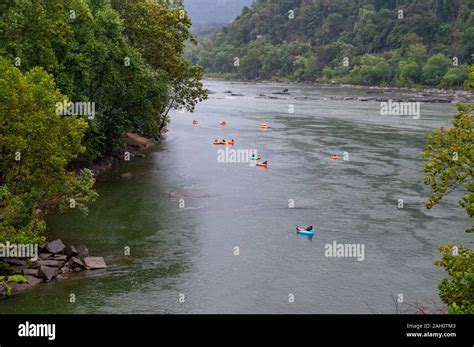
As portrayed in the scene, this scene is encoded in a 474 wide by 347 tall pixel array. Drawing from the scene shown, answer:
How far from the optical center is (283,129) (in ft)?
244

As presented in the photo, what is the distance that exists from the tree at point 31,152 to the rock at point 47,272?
5.50ft

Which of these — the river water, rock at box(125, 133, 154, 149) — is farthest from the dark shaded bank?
rock at box(125, 133, 154, 149)

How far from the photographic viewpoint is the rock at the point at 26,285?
24219 millimetres

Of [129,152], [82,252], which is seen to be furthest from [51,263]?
[129,152]

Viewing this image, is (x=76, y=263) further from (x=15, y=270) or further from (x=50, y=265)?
(x=15, y=270)

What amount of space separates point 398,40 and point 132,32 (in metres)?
155

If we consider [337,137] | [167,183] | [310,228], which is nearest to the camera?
[310,228]

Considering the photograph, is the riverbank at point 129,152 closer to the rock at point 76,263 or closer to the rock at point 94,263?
the rock at point 94,263

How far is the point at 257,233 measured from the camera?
1305 inches

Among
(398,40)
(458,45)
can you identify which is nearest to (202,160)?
(458,45)

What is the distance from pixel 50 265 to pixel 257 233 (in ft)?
39.2

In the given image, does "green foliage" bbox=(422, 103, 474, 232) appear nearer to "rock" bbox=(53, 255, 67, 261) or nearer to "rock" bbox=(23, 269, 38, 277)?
"rock" bbox=(53, 255, 67, 261)
